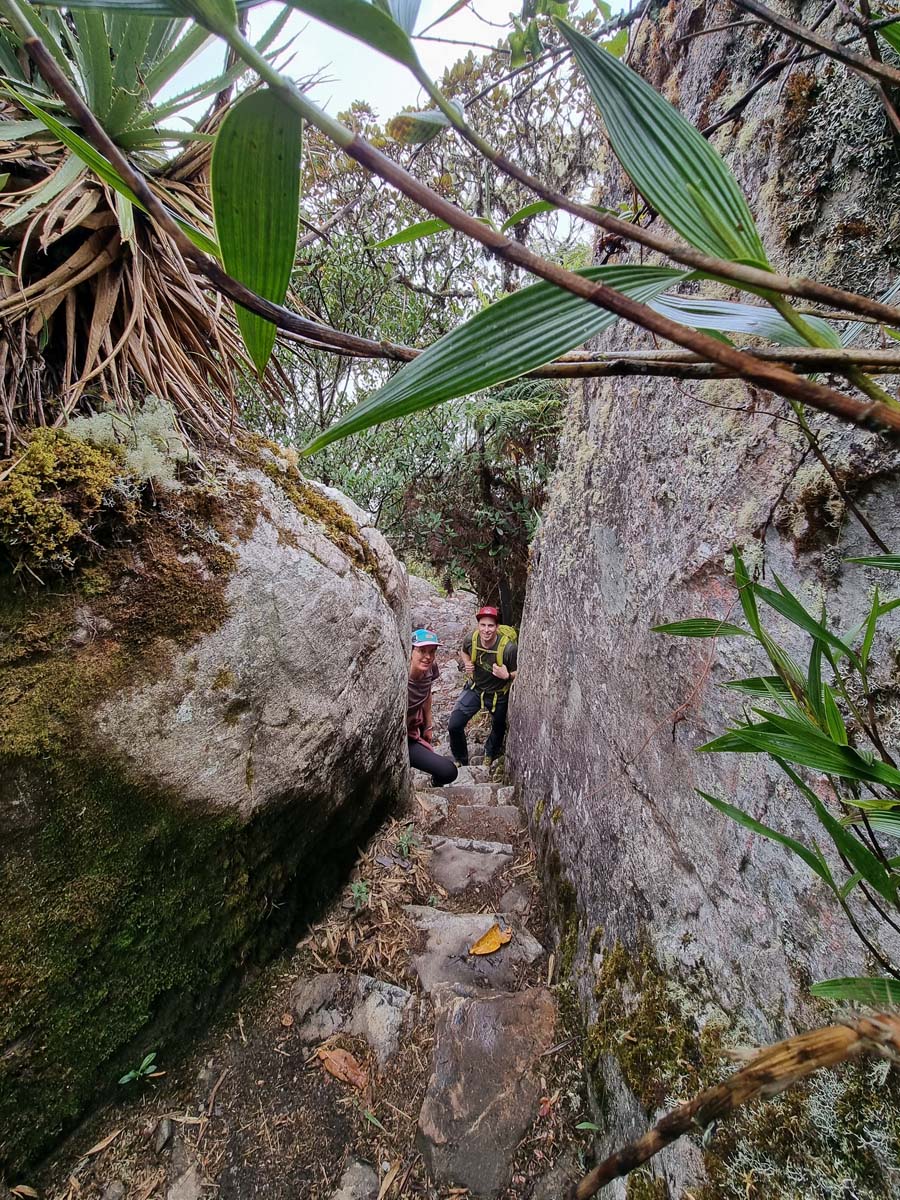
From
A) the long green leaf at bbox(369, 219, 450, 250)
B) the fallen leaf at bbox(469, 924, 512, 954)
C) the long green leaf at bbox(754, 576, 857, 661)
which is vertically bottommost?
the fallen leaf at bbox(469, 924, 512, 954)

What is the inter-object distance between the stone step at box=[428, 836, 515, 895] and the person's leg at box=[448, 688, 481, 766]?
2223 millimetres

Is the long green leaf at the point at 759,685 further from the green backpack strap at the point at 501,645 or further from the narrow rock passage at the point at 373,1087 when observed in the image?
the green backpack strap at the point at 501,645

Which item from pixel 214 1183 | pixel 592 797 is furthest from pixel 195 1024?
pixel 592 797

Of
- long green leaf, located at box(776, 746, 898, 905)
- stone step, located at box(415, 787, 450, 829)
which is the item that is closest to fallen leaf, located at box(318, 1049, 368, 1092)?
stone step, located at box(415, 787, 450, 829)

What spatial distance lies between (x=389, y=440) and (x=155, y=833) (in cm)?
416

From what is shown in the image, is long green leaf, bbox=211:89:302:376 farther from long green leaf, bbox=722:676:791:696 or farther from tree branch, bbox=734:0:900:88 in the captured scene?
long green leaf, bbox=722:676:791:696

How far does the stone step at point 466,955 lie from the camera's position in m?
2.10

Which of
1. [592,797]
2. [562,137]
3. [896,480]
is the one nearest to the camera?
[896,480]

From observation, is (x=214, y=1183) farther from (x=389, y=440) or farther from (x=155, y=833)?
(x=389, y=440)

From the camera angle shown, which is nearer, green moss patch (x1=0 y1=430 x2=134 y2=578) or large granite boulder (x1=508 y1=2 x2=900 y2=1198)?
large granite boulder (x1=508 y1=2 x2=900 y2=1198)

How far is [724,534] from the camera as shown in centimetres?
140

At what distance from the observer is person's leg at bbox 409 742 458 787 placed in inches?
165

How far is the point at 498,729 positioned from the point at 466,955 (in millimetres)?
3083

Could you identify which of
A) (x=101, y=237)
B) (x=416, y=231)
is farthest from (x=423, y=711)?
(x=416, y=231)
